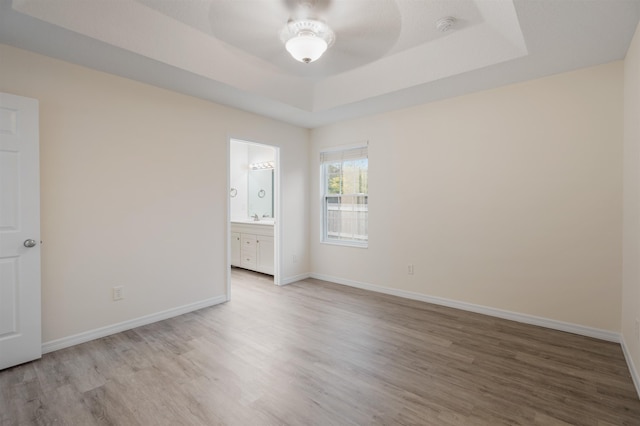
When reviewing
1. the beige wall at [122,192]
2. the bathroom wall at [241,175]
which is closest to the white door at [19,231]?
the beige wall at [122,192]

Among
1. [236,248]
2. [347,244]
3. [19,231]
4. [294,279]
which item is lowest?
[294,279]

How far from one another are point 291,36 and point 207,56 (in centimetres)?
A: 93

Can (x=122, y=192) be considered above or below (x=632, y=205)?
above

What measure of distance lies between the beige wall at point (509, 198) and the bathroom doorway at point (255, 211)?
63.6 inches

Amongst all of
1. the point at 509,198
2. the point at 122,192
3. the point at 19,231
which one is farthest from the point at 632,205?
the point at 19,231

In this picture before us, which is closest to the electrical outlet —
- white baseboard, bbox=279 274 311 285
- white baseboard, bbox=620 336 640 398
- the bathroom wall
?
white baseboard, bbox=279 274 311 285

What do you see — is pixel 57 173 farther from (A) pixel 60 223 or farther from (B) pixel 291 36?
(B) pixel 291 36

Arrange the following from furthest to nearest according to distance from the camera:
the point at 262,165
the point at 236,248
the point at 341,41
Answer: the point at 262,165
the point at 236,248
the point at 341,41

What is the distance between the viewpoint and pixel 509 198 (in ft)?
11.0

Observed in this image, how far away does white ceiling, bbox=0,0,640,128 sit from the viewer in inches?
87.1

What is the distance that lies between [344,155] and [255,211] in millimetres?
2606

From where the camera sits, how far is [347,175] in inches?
192

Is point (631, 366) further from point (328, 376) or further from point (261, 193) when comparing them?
point (261, 193)

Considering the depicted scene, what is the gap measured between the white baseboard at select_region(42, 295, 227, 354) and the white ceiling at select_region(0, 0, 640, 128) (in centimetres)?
244
